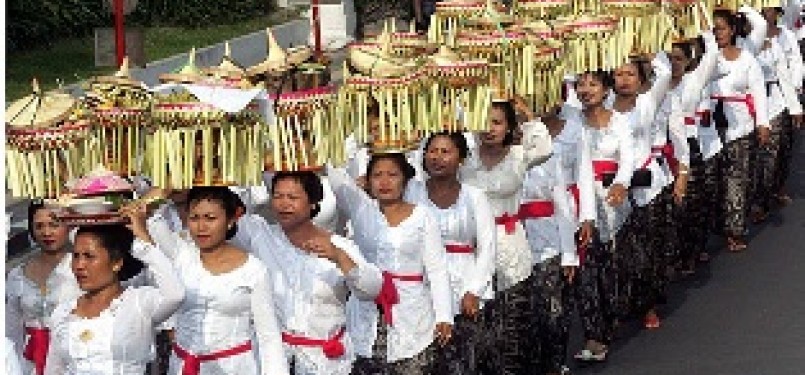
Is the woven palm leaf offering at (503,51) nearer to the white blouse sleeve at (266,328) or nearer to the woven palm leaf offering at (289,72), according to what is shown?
the woven palm leaf offering at (289,72)

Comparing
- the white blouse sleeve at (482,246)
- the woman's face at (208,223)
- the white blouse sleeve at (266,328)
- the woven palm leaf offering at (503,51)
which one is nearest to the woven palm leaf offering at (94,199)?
the woman's face at (208,223)

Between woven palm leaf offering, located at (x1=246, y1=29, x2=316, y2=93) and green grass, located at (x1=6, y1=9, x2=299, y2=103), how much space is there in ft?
33.1

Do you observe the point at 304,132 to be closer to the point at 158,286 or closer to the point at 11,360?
the point at 158,286

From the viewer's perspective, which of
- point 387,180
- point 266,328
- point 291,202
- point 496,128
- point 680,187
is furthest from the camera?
point 680,187

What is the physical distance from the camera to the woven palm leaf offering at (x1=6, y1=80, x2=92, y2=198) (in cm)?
646

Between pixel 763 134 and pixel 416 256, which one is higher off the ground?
pixel 763 134

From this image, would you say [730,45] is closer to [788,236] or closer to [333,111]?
[788,236]

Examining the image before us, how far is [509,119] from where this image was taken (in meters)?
8.50

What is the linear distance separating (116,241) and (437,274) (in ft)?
5.75

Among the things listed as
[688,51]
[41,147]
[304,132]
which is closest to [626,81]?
[688,51]

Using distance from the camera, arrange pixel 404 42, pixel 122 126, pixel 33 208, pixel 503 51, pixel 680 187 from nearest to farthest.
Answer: pixel 33 208, pixel 122 126, pixel 404 42, pixel 503 51, pixel 680 187

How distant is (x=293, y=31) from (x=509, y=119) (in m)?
16.7

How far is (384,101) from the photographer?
7.62m

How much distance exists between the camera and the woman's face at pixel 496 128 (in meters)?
8.42
